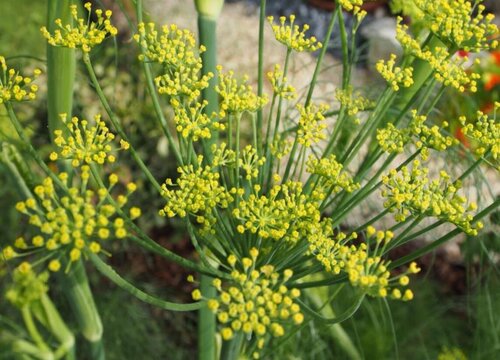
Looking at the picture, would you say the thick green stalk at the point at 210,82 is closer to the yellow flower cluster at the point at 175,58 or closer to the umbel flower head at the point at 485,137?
the yellow flower cluster at the point at 175,58

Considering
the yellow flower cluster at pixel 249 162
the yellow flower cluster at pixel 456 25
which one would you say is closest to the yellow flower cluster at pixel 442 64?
the yellow flower cluster at pixel 456 25

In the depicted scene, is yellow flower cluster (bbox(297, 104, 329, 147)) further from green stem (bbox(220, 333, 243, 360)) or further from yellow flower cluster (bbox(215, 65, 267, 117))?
green stem (bbox(220, 333, 243, 360))

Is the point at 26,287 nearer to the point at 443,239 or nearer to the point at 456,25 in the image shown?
the point at 443,239

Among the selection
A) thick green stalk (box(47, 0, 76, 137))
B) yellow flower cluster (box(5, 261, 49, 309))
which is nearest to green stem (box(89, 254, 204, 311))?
yellow flower cluster (box(5, 261, 49, 309))

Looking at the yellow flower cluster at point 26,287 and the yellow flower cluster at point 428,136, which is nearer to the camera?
the yellow flower cluster at point 26,287

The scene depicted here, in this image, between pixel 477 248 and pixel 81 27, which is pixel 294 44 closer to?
pixel 81 27
